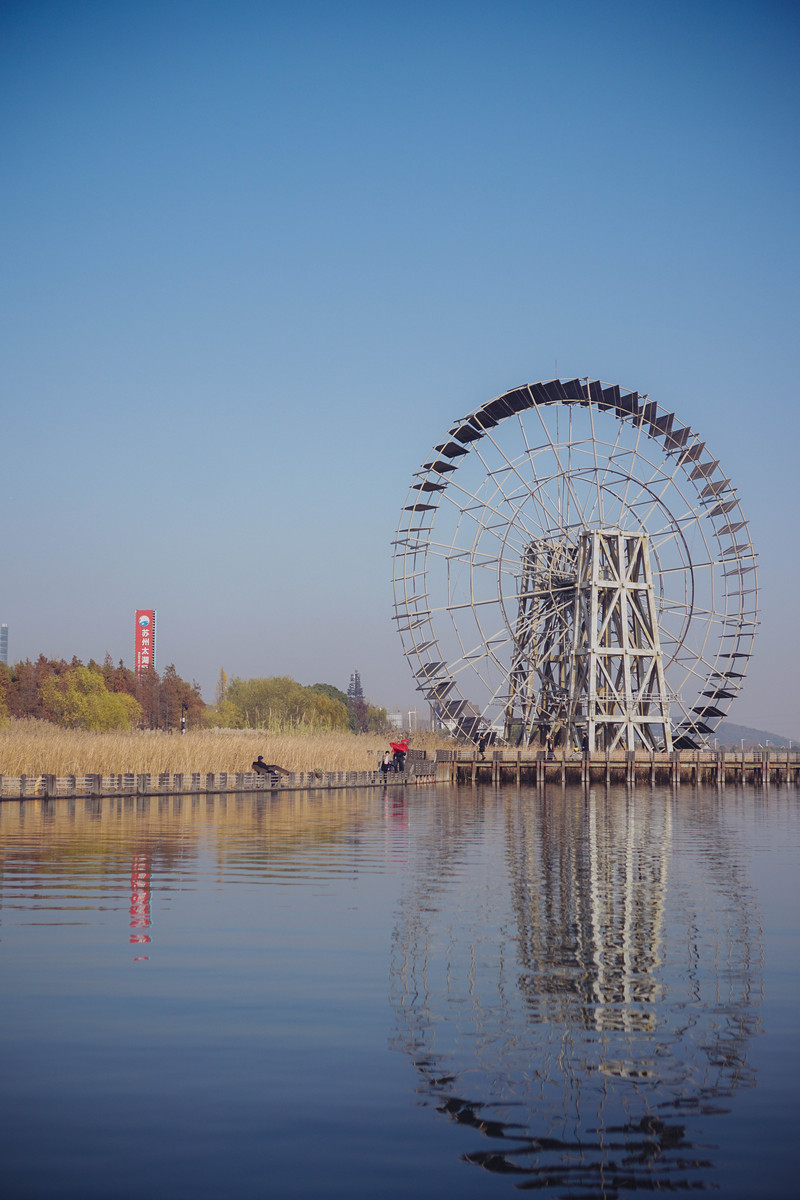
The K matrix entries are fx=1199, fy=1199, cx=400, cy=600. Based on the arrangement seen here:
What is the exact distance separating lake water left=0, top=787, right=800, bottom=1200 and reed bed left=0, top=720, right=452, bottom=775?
17795 millimetres

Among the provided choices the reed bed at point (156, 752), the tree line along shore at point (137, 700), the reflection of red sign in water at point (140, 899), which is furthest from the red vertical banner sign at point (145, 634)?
the reflection of red sign in water at point (140, 899)

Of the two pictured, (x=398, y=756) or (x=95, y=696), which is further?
(x=95, y=696)

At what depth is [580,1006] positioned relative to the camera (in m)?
8.55

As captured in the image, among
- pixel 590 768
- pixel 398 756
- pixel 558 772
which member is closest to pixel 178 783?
pixel 398 756

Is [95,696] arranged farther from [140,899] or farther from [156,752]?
[140,899]

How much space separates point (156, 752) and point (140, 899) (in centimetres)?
2531

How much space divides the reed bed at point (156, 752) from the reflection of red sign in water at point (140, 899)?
1753 centimetres

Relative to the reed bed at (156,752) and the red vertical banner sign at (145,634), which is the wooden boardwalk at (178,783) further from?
the red vertical banner sign at (145,634)

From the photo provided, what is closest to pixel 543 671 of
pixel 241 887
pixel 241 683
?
pixel 241 887

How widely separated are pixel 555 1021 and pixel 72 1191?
3.82 metres

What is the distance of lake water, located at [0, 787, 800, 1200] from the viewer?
5598 millimetres

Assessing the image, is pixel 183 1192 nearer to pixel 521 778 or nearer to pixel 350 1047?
pixel 350 1047

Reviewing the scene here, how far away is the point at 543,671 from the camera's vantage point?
57438 millimetres

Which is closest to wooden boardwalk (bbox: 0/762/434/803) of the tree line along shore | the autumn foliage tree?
the tree line along shore
